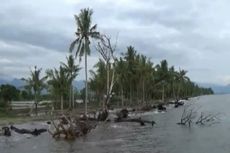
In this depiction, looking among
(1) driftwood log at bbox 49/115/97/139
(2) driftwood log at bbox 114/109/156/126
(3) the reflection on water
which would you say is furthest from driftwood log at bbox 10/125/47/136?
(2) driftwood log at bbox 114/109/156/126

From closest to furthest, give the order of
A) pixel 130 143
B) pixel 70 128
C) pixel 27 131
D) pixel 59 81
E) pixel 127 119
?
pixel 130 143
pixel 70 128
pixel 27 131
pixel 127 119
pixel 59 81

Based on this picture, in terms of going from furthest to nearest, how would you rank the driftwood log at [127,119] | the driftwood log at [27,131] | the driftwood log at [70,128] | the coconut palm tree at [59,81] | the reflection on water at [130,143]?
1. the coconut palm tree at [59,81]
2. the driftwood log at [127,119]
3. the driftwood log at [27,131]
4. the driftwood log at [70,128]
5. the reflection on water at [130,143]

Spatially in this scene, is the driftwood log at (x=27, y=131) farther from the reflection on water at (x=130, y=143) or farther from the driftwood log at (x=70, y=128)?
the driftwood log at (x=70, y=128)

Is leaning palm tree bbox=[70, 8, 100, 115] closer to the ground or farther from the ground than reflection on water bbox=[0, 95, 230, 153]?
farther from the ground

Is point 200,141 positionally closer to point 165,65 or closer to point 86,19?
point 86,19

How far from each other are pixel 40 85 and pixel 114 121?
709 inches

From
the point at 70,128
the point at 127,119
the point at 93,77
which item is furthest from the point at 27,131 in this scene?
the point at 93,77

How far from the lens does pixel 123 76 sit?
11506cm

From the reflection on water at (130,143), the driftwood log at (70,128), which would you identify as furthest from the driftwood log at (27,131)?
the driftwood log at (70,128)

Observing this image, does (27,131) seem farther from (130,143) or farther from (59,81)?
(59,81)

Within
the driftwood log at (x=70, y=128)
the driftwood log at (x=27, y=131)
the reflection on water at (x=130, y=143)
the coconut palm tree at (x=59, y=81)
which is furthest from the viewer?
the coconut palm tree at (x=59, y=81)

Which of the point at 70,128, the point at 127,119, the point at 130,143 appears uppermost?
the point at 127,119

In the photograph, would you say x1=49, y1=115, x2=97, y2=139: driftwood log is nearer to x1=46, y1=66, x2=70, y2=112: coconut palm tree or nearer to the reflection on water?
the reflection on water

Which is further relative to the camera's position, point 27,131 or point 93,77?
point 93,77
